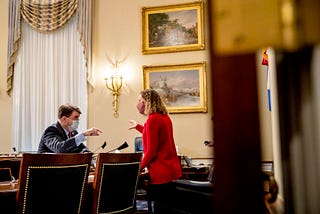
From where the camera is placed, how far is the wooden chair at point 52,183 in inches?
83.1

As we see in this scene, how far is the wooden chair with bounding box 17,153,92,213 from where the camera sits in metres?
2.11

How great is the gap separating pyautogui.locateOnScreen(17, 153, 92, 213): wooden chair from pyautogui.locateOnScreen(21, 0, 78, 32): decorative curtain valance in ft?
16.4

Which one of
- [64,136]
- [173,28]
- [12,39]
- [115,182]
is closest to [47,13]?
[12,39]

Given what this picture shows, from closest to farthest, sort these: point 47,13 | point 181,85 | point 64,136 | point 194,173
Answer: point 64,136 < point 194,173 < point 181,85 < point 47,13

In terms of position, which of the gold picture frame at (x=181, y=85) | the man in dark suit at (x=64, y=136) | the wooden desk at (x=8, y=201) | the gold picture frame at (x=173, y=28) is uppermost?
the gold picture frame at (x=173, y=28)

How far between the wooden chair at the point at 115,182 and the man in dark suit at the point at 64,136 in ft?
2.93

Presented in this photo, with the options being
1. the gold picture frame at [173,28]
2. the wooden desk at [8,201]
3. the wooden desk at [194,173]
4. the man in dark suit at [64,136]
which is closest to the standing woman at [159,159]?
the man in dark suit at [64,136]

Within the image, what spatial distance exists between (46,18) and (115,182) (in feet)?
16.4

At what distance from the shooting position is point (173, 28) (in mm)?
6512

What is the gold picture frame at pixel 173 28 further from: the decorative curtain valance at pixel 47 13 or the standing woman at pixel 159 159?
the standing woman at pixel 159 159

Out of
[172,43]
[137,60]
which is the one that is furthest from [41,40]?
[172,43]

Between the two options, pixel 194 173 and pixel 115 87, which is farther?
pixel 115 87

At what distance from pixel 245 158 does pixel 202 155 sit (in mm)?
5638

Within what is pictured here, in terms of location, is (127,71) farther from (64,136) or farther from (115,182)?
(115,182)
